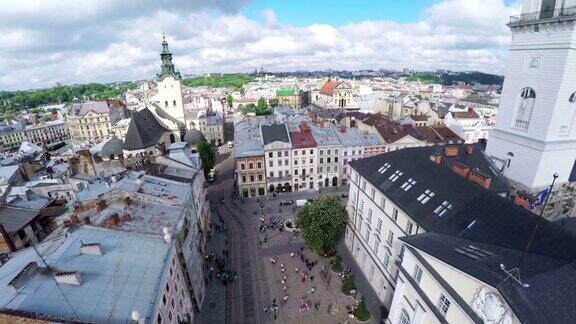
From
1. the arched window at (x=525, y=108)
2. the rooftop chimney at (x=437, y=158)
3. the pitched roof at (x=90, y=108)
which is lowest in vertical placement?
the pitched roof at (x=90, y=108)

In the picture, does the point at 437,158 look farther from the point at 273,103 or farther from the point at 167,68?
the point at 273,103

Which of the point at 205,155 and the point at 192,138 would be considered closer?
the point at 205,155

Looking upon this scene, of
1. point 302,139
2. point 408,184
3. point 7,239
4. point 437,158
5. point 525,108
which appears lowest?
point 7,239

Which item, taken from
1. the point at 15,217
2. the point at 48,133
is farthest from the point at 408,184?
the point at 48,133

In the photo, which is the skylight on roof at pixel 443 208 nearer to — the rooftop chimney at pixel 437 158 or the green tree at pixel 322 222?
the rooftop chimney at pixel 437 158

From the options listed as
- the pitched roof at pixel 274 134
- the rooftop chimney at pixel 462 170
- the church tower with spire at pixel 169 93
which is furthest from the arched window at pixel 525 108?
the church tower with spire at pixel 169 93

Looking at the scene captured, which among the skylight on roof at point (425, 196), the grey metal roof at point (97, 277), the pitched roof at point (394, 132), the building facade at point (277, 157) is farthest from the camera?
the pitched roof at point (394, 132)

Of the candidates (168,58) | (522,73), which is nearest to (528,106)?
(522,73)

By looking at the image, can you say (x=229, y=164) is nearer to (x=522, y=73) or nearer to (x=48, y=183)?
(x=48, y=183)
